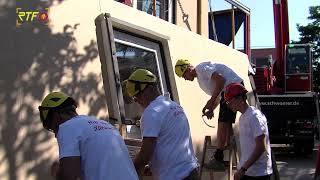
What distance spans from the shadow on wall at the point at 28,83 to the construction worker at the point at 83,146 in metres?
1.33

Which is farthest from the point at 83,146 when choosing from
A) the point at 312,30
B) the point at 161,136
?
the point at 312,30

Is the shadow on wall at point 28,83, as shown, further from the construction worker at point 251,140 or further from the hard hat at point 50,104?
the construction worker at point 251,140

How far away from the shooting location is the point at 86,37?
5.35m

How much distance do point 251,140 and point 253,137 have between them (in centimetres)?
5

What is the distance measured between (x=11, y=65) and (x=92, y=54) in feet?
3.57

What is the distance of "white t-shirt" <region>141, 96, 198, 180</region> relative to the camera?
3.76m

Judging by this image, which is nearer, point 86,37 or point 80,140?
point 80,140

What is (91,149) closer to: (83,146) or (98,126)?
(83,146)

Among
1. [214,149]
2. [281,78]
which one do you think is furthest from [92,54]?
[281,78]

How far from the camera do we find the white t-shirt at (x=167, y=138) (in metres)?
3.76

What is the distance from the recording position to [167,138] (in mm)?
3812

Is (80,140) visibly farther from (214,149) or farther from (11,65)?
(214,149)

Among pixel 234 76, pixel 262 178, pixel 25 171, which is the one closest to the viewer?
pixel 25 171

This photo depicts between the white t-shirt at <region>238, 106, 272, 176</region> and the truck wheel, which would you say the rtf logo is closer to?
the white t-shirt at <region>238, 106, 272, 176</region>
